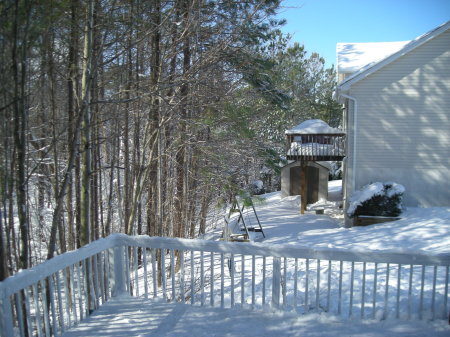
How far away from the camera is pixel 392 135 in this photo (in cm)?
1108

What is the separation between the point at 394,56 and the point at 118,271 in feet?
32.7

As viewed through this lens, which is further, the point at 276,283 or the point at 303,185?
the point at 303,185

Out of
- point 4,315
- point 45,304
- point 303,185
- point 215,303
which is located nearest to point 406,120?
point 303,185

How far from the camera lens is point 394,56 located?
10.7 m

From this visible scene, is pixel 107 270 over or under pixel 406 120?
under

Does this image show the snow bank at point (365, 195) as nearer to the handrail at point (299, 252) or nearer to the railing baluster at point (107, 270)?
the handrail at point (299, 252)

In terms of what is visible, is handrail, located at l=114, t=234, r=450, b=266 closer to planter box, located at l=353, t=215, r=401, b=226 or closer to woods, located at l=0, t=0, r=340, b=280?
woods, located at l=0, t=0, r=340, b=280

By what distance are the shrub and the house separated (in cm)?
66

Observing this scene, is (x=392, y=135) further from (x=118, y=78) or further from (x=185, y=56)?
(x=118, y=78)

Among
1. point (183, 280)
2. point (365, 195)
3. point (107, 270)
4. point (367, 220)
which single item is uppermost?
point (365, 195)

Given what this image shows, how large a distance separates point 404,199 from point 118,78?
8936 mm

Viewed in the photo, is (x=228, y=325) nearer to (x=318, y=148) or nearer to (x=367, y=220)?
(x=367, y=220)

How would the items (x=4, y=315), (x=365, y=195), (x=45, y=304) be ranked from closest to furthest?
(x=4, y=315)
(x=45, y=304)
(x=365, y=195)

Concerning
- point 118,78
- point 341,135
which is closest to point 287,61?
point 341,135
